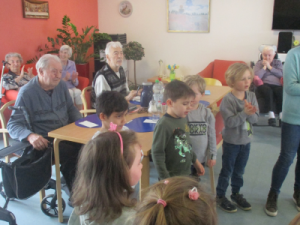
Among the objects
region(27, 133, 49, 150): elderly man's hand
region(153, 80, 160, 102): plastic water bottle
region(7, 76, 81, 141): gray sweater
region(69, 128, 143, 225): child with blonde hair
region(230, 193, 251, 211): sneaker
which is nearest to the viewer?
region(69, 128, 143, 225): child with blonde hair

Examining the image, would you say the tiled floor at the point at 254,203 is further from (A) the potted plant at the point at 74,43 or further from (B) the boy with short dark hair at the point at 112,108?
(A) the potted plant at the point at 74,43

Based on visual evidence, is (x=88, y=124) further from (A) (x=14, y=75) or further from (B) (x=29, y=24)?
(B) (x=29, y=24)

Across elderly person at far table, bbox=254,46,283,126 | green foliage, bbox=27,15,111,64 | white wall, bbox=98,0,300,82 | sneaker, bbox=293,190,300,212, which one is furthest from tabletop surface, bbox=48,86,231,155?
white wall, bbox=98,0,300,82

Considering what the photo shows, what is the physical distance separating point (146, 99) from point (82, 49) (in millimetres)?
3208

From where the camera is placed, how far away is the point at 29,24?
4.61 metres

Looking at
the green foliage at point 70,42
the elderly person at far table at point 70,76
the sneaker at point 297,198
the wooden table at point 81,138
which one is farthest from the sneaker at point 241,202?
the green foliage at point 70,42

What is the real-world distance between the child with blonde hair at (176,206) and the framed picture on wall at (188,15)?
4899mm

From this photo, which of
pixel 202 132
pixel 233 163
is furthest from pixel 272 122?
pixel 202 132

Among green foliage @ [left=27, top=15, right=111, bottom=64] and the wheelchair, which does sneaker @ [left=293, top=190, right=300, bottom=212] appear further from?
green foliage @ [left=27, top=15, right=111, bottom=64]

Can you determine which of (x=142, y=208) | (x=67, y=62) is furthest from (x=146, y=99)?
(x=67, y=62)

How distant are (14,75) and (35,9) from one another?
4.67ft

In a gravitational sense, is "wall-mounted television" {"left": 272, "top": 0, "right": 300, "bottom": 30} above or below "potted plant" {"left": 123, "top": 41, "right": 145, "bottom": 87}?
above

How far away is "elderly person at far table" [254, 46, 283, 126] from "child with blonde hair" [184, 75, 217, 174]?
264 cm

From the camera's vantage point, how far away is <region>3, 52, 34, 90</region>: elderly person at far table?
3.71 metres
